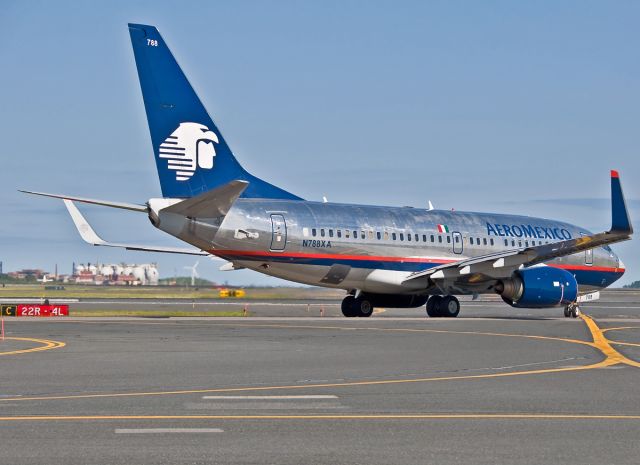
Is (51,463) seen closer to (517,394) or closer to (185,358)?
(517,394)

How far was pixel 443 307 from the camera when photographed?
4806cm

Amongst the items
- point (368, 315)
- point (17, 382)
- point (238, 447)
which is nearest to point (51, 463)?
point (238, 447)

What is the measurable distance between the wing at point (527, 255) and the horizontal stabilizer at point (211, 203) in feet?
35.1

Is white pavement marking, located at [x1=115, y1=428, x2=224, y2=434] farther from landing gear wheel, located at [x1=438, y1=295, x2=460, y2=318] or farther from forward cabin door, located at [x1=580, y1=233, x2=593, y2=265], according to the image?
forward cabin door, located at [x1=580, y1=233, x2=593, y2=265]

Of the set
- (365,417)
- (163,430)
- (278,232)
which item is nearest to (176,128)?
(278,232)

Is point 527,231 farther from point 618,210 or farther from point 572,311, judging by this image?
point 618,210

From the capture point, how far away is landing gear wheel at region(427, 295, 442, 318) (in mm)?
48281

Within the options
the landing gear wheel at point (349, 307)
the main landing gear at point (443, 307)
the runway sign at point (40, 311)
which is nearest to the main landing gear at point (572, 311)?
the main landing gear at point (443, 307)

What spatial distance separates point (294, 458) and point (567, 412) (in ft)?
16.6

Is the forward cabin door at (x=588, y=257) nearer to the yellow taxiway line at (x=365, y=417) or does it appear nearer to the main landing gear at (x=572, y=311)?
the main landing gear at (x=572, y=311)

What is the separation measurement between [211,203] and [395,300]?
13.2m

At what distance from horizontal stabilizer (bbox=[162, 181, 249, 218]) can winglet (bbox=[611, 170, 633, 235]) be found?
1524 cm

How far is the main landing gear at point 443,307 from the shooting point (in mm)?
48031

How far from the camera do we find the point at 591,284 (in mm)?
54750
